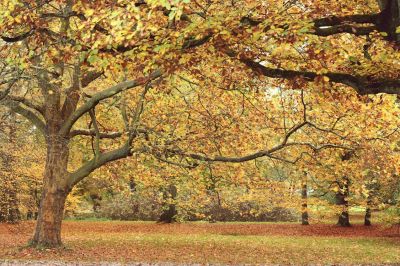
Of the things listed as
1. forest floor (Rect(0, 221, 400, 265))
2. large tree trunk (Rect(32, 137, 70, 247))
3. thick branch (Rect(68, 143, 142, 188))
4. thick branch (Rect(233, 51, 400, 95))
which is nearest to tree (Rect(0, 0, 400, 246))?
thick branch (Rect(233, 51, 400, 95))

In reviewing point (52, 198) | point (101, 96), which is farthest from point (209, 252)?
point (101, 96)

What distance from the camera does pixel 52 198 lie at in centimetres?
1800

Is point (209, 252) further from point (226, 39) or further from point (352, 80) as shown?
point (226, 39)

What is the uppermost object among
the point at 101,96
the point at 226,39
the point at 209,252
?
the point at 101,96

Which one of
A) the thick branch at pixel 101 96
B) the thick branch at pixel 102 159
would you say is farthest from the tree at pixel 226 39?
the thick branch at pixel 102 159

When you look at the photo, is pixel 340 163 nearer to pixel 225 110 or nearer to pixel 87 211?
pixel 225 110

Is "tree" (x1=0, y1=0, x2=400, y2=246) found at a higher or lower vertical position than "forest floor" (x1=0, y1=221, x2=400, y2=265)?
higher

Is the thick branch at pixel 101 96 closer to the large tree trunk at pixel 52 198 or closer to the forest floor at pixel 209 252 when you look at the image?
the large tree trunk at pixel 52 198

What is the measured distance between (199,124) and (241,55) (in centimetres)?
713

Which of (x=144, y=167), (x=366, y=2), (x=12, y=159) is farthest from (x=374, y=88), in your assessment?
(x=12, y=159)

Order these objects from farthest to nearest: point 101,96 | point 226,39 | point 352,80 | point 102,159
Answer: point 102,159 → point 101,96 → point 352,80 → point 226,39

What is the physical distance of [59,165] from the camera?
18234 mm

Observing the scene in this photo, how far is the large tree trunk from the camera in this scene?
705 inches

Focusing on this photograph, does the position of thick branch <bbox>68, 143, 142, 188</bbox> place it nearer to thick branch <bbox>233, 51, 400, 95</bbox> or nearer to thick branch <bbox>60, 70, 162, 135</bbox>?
thick branch <bbox>60, 70, 162, 135</bbox>
